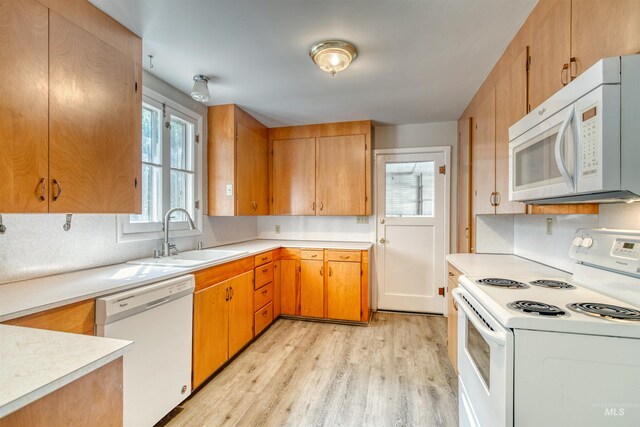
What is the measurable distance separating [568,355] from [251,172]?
9.82ft

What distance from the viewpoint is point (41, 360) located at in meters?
0.72

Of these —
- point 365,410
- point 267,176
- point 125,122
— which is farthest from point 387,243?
point 125,122

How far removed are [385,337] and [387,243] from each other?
1.13m

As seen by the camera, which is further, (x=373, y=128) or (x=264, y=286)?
(x=373, y=128)

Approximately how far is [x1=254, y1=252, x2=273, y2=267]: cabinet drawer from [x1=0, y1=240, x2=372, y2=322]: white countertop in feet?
2.56

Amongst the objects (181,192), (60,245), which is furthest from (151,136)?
(60,245)

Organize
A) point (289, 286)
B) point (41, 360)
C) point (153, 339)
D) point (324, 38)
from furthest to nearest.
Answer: point (289, 286)
point (324, 38)
point (153, 339)
point (41, 360)

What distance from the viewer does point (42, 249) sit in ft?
5.22

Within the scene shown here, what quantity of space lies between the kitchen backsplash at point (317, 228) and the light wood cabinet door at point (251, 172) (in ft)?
1.20

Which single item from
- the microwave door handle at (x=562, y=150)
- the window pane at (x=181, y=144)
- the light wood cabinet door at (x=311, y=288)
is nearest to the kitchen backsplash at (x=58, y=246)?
the window pane at (x=181, y=144)

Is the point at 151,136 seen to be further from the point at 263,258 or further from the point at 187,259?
the point at 263,258

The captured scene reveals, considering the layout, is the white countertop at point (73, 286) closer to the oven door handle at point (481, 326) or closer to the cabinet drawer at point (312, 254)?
the cabinet drawer at point (312, 254)

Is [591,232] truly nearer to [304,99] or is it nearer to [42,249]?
[304,99]

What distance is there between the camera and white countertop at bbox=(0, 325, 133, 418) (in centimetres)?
60
